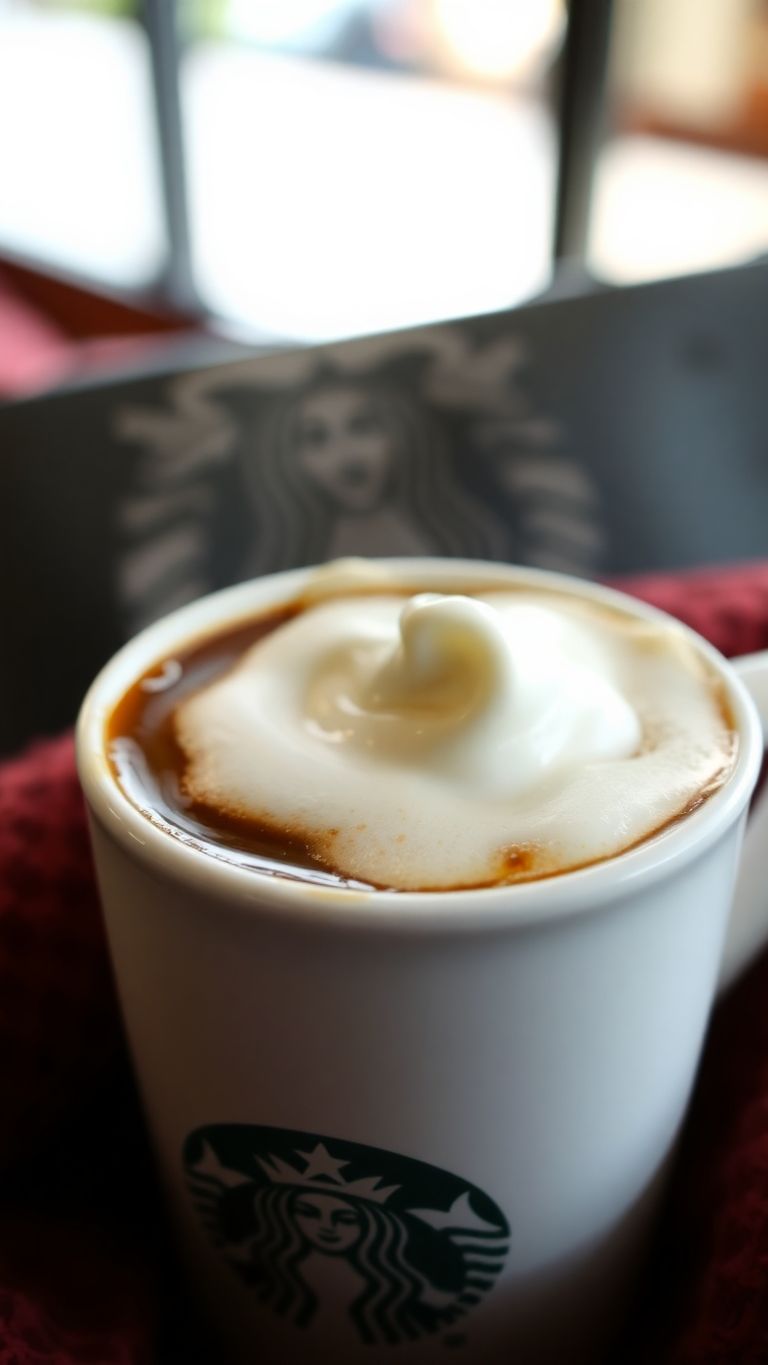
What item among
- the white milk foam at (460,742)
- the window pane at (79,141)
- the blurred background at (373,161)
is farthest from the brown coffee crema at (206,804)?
the window pane at (79,141)

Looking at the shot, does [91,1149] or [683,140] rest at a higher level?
[683,140]

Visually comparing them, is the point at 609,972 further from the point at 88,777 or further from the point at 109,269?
the point at 109,269

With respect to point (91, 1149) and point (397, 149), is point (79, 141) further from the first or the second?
point (91, 1149)

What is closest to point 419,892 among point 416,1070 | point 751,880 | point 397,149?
point 416,1070

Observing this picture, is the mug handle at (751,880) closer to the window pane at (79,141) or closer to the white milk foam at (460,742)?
the white milk foam at (460,742)

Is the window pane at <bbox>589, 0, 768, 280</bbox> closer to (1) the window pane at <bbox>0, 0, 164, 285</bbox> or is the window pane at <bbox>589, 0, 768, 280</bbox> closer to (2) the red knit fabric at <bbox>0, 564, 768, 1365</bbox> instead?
(1) the window pane at <bbox>0, 0, 164, 285</bbox>

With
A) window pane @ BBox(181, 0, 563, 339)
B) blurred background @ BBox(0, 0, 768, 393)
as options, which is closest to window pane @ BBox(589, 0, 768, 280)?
blurred background @ BBox(0, 0, 768, 393)
